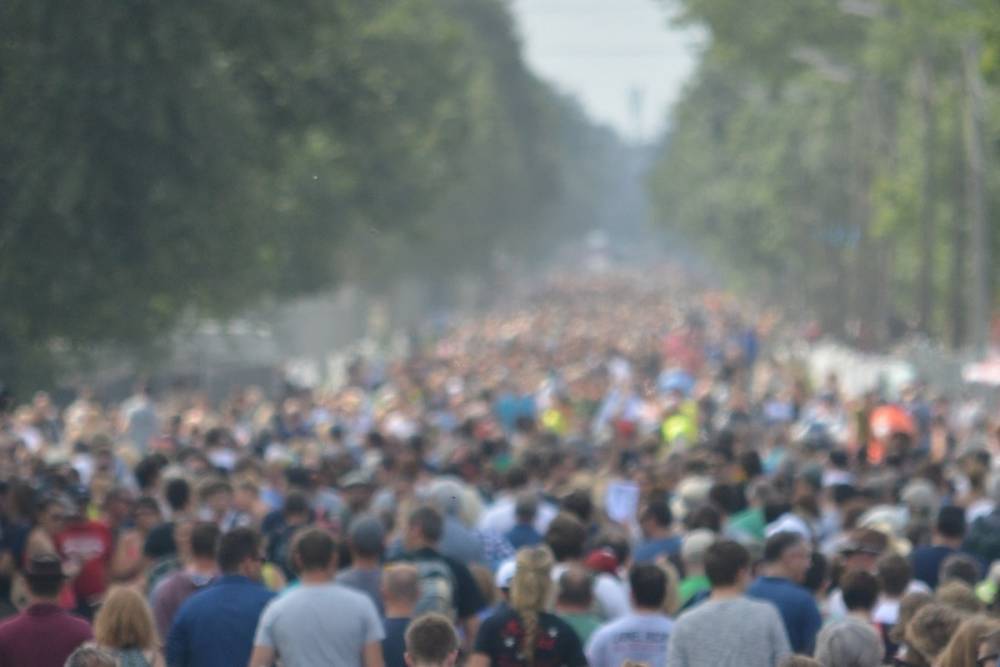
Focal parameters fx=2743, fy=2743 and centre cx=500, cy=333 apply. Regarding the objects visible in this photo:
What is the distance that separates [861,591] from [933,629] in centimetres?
193

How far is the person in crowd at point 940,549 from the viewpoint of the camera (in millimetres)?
13414

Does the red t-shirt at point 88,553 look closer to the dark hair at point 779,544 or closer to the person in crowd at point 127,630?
the dark hair at point 779,544

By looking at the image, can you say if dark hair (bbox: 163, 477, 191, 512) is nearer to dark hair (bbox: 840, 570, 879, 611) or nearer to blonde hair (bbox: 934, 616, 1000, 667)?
dark hair (bbox: 840, 570, 879, 611)

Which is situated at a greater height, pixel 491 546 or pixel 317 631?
pixel 491 546

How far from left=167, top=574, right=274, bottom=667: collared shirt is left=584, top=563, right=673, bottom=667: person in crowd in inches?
51.0

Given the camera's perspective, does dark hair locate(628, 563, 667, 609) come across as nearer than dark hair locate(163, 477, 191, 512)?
Yes

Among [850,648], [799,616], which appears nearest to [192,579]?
[799,616]

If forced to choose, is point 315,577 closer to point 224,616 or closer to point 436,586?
point 224,616

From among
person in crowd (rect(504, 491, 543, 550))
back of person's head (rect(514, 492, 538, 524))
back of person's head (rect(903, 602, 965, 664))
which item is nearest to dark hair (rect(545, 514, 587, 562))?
Answer: person in crowd (rect(504, 491, 543, 550))

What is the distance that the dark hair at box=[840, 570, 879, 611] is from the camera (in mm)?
10875

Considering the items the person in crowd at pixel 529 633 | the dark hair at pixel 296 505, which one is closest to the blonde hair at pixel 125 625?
the person in crowd at pixel 529 633

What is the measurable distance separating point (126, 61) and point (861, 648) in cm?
1771

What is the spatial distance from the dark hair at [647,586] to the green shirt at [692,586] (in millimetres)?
1917

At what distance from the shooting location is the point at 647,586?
10.3 meters
